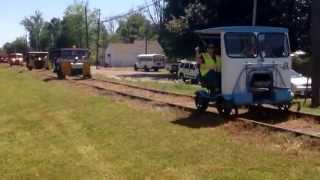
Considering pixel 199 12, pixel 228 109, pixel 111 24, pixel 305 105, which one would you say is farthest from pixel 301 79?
pixel 111 24

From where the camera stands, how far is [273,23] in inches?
1959

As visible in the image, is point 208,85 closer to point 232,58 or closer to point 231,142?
point 232,58

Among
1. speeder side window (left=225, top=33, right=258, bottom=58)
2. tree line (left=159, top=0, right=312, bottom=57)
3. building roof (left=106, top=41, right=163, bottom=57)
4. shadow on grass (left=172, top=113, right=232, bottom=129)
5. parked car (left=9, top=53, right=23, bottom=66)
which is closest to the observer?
shadow on grass (left=172, top=113, right=232, bottom=129)

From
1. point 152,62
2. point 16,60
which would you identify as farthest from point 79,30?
point 152,62

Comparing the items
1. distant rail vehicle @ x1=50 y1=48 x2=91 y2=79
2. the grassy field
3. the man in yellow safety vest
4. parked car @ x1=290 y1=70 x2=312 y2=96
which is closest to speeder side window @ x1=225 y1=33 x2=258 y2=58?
the man in yellow safety vest

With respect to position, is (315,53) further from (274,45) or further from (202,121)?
(202,121)

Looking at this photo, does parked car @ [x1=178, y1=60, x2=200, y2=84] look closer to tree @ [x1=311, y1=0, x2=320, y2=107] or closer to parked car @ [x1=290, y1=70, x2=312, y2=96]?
parked car @ [x1=290, y1=70, x2=312, y2=96]

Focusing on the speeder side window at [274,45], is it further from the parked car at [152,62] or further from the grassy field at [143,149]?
the parked car at [152,62]

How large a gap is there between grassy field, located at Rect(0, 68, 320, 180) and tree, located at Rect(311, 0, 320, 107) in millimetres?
4763

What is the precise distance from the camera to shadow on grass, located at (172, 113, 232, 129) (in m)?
15.6

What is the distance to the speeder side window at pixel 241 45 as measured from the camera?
634 inches

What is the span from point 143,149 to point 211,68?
5578 mm

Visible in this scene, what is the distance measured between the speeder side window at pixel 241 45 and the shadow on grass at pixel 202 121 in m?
1.68

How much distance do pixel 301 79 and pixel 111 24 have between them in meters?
140
